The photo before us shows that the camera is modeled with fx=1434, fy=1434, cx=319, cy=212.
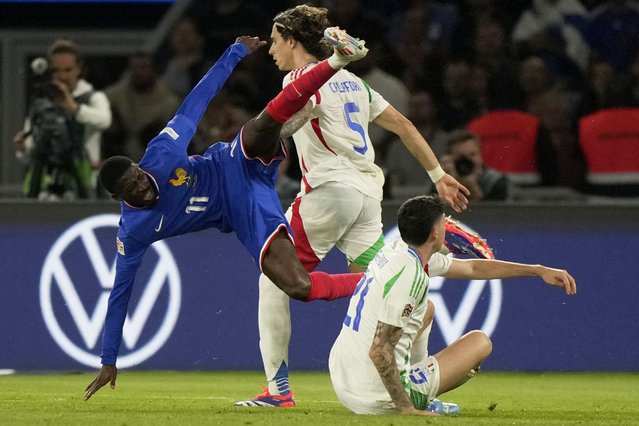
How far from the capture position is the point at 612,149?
12.6 metres

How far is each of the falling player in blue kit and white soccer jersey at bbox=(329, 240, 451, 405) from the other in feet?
1.59

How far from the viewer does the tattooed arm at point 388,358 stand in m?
6.94

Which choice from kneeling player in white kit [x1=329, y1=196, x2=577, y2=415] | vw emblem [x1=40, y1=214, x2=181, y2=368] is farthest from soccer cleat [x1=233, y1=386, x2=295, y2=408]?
vw emblem [x1=40, y1=214, x2=181, y2=368]

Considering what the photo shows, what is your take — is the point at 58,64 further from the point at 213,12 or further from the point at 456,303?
the point at 456,303

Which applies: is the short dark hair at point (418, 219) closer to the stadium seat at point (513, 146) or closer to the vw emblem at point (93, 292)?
the vw emblem at point (93, 292)

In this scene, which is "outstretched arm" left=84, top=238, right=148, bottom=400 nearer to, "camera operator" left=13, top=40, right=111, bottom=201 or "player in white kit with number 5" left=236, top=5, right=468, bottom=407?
"player in white kit with number 5" left=236, top=5, right=468, bottom=407

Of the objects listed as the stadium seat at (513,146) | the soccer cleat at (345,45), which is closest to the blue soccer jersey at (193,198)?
the soccer cleat at (345,45)

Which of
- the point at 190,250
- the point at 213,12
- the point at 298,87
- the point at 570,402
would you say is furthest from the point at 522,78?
the point at 298,87

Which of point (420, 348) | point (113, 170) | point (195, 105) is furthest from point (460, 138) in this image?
point (113, 170)

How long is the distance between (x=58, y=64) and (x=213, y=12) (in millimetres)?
2527

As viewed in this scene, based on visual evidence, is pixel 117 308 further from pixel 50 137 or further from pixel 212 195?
pixel 50 137

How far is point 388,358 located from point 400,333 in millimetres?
152

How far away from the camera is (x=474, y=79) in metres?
13.1

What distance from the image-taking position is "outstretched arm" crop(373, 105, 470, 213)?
8031mm
